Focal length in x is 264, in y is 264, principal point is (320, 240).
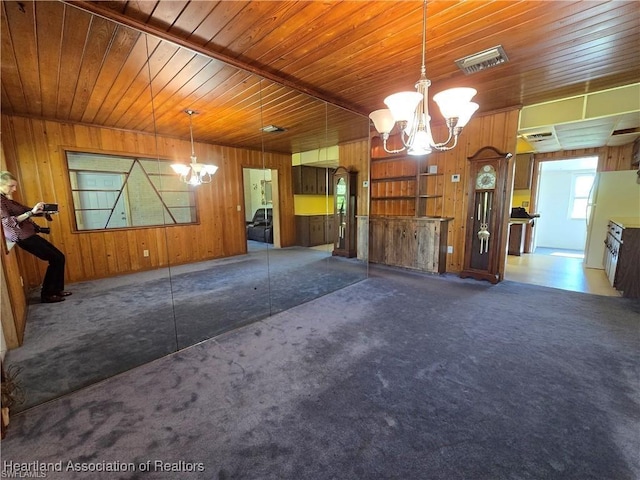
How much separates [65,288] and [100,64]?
6.00 ft

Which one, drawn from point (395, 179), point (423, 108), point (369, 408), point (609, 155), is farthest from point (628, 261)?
point (369, 408)

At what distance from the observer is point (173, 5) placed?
5.67 feet

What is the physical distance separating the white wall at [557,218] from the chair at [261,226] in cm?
693

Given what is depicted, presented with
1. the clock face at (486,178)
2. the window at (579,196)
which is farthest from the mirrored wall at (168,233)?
the window at (579,196)

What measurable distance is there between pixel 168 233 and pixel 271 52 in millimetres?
1929

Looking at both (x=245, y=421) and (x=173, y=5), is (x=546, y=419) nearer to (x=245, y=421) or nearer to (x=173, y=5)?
(x=245, y=421)

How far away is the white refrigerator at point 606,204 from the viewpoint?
4.46 meters

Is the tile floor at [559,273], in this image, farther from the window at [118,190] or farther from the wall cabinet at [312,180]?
the window at [118,190]

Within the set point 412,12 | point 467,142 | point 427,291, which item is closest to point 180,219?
point 412,12

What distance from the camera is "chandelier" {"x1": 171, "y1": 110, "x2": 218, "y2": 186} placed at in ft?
8.88

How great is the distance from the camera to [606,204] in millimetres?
4688

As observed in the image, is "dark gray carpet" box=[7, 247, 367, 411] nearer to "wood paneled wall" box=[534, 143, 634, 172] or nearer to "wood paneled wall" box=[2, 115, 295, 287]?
"wood paneled wall" box=[2, 115, 295, 287]

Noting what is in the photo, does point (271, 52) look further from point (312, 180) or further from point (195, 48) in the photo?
point (312, 180)

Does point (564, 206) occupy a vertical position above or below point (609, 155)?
below
